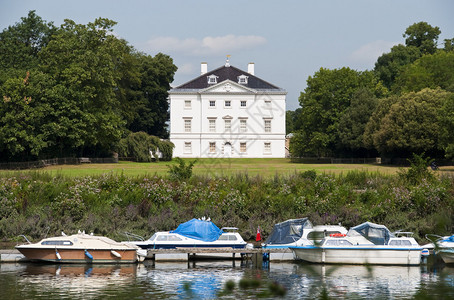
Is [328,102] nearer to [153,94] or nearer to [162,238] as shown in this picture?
[153,94]

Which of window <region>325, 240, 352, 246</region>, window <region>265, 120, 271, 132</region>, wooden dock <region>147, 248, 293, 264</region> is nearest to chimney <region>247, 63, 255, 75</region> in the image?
window <region>265, 120, 271, 132</region>

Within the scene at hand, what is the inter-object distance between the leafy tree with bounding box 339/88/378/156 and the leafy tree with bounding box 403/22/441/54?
27.5 meters

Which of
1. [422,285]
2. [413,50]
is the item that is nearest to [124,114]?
[413,50]

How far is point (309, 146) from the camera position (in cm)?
8212

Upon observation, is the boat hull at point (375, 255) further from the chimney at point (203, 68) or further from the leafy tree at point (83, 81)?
the chimney at point (203, 68)

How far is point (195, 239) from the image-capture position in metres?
25.6

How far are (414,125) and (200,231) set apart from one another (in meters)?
41.9

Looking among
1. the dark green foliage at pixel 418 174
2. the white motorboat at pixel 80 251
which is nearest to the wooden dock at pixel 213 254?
the white motorboat at pixel 80 251

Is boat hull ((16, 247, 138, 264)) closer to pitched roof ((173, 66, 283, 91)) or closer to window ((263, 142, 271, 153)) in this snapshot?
pitched roof ((173, 66, 283, 91))

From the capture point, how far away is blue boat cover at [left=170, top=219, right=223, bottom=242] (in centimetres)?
2567

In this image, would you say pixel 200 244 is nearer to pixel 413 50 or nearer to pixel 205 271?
pixel 205 271

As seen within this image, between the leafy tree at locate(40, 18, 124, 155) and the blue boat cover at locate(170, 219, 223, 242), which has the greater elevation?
the leafy tree at locate(40, 18, 124, 155)

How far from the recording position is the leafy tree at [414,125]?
61.1 m

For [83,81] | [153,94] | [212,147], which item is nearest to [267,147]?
[212,147]
